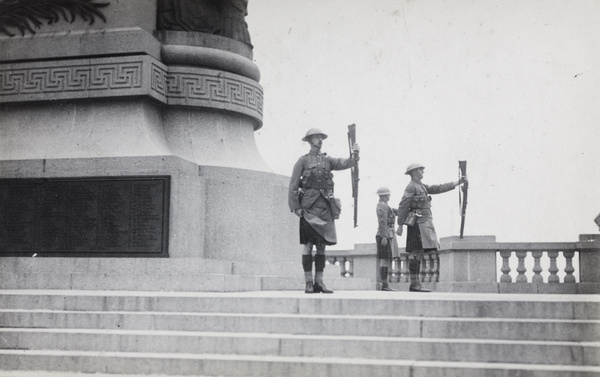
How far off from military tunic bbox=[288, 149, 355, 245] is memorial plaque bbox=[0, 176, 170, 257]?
1812 millimetres

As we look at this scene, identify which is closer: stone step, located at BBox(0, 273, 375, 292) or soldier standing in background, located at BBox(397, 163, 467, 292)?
stone step, located at BBox(0, 273, 375, 292)

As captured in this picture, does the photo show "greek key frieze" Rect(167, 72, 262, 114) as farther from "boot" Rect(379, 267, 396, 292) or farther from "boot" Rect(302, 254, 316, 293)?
"boot" Rect(379, 267, 396, 292)

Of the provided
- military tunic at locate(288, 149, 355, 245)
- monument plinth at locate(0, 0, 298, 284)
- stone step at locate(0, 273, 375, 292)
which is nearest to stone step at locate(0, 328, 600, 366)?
stone step at locate(0, 273, 375, 292)

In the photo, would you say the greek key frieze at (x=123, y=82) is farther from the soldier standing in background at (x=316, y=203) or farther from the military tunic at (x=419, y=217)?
the military tunic at (x=419, y=217)

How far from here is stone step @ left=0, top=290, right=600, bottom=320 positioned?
8.02 metres

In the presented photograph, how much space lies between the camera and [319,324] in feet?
26.5

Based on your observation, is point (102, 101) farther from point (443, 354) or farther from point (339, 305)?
point (443, 354)

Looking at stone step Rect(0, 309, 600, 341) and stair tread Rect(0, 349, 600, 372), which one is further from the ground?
stone step Rect(0, 309, 600, 341)

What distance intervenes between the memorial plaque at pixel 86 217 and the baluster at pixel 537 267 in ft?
23.4

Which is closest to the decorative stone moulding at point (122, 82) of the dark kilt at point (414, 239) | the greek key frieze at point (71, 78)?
the greek key frieze at point (71, 78)

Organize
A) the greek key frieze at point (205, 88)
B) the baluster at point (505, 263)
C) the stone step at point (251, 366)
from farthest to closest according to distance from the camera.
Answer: the baluster at point (505, 263), the greek key frieze at point (205, 88), the stone step at point (251, 366)

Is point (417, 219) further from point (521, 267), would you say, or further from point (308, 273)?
point (521, 267)

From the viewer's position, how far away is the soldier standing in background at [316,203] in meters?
9.91

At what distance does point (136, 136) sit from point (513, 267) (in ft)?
25.8
